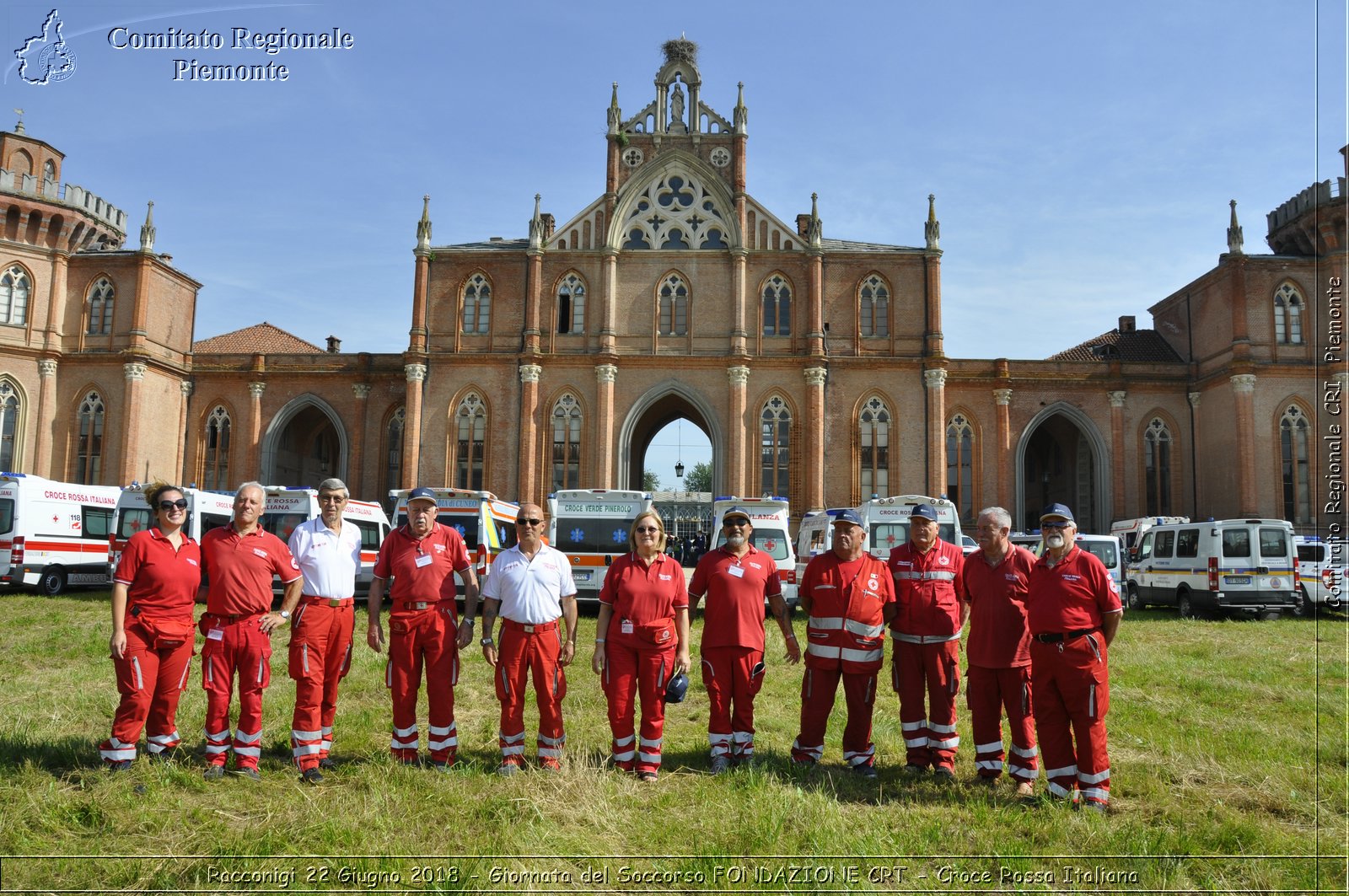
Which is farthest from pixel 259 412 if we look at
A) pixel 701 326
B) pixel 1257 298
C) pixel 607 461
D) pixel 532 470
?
pixel 1257 298

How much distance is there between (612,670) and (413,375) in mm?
26644

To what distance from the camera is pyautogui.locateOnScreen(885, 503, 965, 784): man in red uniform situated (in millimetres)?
6613

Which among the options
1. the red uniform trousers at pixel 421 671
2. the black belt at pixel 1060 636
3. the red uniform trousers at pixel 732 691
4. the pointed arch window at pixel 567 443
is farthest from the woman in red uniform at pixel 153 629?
the pointed arch window at pixel 567 443

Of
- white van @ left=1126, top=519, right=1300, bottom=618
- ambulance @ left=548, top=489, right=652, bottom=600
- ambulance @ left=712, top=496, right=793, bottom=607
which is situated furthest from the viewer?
white van @ left=1126, top=519, right=1300, bottom=618

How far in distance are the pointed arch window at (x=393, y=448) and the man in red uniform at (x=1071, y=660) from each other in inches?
1219

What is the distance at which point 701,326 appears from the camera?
103 ft

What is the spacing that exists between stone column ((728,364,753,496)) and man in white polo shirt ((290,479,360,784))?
935 inches

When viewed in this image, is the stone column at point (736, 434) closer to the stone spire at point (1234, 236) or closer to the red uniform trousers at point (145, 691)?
the stone spire at point (1234, 236)

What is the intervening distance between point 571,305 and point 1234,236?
2329cm

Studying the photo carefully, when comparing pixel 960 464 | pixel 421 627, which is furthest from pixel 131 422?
pixel 421 627

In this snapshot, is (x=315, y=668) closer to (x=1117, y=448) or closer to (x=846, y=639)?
(x=846, y=639)

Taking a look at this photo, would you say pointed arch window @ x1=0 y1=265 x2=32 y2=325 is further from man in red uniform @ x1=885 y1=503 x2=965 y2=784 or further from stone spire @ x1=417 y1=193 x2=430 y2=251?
man in red uniform @ x1=885 y1=503 x2=965 y2=784

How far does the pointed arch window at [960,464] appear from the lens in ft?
105

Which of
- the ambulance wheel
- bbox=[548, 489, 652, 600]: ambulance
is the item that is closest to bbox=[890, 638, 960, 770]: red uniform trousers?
bbox=[548, 489, 652, 600]: ambulance
